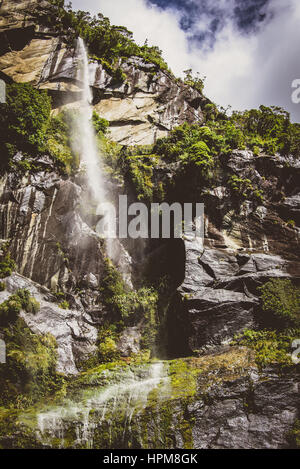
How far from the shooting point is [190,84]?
26188 mm

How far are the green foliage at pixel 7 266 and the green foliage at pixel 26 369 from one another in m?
2.55

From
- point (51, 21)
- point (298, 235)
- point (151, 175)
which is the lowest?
point (298, 235)

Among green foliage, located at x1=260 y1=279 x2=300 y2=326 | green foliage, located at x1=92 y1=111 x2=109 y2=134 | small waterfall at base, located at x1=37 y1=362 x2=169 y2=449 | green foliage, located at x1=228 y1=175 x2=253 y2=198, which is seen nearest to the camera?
small waterfall at base, located at x1=37 y1=362 x2=169 y2=449

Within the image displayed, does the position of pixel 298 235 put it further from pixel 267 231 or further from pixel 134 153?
pixel 134 153

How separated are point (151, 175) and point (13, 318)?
11.3m

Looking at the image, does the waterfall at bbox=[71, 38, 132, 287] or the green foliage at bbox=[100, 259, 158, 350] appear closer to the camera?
the green foliage at bbox=[100, 259, 158, 350]

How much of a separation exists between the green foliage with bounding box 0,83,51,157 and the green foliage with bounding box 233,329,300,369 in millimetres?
14557

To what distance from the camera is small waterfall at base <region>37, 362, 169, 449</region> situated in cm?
813

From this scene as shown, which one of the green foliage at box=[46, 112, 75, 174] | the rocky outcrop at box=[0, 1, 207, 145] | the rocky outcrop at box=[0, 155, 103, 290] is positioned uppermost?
the rocky outcrop at box=[0, 1, 207, 145]

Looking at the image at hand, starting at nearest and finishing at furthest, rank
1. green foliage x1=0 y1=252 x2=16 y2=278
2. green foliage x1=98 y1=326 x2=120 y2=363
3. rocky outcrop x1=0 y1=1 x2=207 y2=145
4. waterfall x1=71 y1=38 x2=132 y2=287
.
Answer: green foliage x1=0 y1=252 x2=16 y2=278 → green foliage x1=98 y1=326 x2=120 y2=363 → waterfall x1=71 y1=38 x2=132 y2=287 → rocky outcrop x1=0 y1=1 x2=207 y2=145

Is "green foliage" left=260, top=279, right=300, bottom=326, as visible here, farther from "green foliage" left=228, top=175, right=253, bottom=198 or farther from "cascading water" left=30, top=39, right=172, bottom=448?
"green foliage" left=228, top=175, right=253, bottom=198

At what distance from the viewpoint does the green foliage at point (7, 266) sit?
12.2m

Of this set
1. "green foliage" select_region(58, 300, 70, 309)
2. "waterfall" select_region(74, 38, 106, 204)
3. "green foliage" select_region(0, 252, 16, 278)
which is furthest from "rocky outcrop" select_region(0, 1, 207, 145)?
A: "green foliage" select_region(58, 300, 70, 309)
